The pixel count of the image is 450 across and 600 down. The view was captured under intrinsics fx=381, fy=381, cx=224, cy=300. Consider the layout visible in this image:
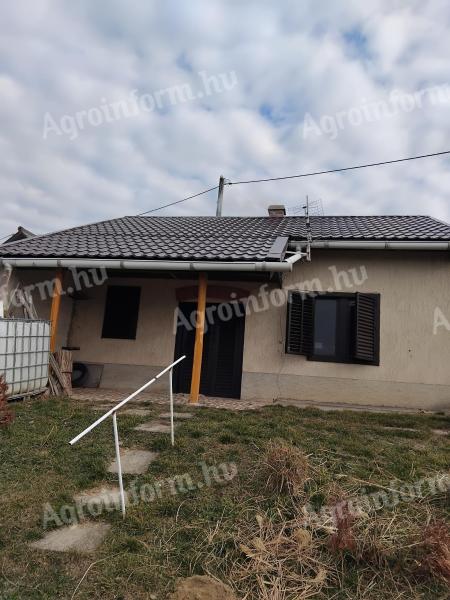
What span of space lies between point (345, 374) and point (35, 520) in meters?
6.02

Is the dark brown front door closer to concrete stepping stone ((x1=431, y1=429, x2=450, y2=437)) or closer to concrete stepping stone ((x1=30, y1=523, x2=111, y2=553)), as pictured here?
concrete stepping stone ((x1=431, y1=429, x2=450, y2=437))

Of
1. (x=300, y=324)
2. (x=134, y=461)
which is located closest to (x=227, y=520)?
(x=134, y=461)

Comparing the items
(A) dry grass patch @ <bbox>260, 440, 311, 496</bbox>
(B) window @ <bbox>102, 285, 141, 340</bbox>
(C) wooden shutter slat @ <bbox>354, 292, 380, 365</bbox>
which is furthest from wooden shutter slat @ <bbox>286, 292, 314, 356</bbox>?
(A) dry grass patch @ <bbox>260, 440, 311, 496</bbox>

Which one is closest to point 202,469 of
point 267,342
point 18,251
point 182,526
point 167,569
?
point 182,526

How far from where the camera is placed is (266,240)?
25.0 feet

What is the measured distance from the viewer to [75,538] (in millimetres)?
2439

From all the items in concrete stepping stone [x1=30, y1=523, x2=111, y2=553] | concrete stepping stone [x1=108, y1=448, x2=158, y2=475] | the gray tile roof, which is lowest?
concrete stepping stone [x1=30, y1=523, x2=111, y2=553]

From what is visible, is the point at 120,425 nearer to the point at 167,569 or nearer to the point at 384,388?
the point at 167,569

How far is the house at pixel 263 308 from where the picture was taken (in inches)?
Result: 281

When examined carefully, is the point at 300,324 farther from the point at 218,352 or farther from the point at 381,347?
the point at 218,352

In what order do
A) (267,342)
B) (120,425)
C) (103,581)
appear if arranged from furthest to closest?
(267,342) < (120,425) < (103,581)

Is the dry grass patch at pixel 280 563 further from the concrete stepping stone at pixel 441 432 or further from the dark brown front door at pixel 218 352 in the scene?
the dark brown front door at pixel 218 352

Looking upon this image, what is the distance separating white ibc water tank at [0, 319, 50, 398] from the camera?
5970mm

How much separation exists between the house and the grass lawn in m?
2.87
